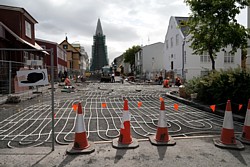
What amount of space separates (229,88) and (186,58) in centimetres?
2215

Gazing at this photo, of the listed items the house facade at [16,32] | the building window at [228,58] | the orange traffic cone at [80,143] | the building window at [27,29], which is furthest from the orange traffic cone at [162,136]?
the building window at [228,58]

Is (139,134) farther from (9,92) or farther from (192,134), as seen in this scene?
(9,92)

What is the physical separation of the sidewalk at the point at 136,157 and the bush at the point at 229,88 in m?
3.01

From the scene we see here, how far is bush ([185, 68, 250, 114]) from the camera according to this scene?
267 inches

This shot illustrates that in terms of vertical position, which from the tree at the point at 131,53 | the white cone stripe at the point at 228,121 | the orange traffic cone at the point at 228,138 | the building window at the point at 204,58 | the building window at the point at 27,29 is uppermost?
the tree at the point at 131,53

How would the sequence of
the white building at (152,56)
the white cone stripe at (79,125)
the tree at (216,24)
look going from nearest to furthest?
the white cone stripe at (79,125) → the tree at (216,24) → the white building at (152,56)

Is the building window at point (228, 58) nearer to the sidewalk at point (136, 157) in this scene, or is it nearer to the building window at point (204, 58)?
the building window at point (204, 58)

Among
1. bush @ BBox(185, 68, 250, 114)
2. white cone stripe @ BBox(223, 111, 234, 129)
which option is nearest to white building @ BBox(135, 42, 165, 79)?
bush @ BBox(185, 68, 250, 114)

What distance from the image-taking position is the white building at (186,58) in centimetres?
2783

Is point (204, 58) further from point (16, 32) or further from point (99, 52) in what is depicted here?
point (99, 52)

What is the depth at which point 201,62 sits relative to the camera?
28.0 m

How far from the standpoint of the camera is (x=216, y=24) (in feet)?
39.1

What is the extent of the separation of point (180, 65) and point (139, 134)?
27165mm

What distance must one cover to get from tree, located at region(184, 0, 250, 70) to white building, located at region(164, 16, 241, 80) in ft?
39.5
